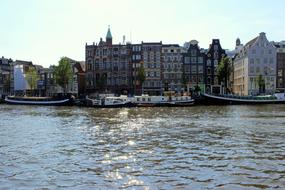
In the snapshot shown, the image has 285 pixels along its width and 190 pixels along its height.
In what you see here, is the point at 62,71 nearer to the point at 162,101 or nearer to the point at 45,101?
the point at 45,101

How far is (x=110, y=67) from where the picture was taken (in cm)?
14950

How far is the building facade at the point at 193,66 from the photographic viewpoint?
14475 centimetres

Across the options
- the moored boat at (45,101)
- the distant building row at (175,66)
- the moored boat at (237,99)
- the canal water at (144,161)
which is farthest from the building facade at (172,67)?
the canal water at (144,161)

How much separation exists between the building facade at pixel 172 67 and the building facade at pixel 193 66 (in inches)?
80.6

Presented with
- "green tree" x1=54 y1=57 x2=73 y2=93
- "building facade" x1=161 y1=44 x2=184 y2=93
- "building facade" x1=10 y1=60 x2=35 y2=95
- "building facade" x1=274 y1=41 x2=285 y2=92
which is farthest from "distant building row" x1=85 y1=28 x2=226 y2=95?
"building facade" x1=10 y1=60 x2=35 y2=95

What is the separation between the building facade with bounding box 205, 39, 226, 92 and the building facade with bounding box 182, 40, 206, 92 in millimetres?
1782

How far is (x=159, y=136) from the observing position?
124 ft

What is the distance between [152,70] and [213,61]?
70.0ft

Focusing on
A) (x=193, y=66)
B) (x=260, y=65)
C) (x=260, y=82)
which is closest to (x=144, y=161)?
(x=260, y=82)

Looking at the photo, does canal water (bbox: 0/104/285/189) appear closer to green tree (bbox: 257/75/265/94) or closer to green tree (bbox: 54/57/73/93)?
green tree (bbox: 257/75/265/94)

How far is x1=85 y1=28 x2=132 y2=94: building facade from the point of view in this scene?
147750 millimetres

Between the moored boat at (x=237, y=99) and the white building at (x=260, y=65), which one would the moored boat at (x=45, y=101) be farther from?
the white building at (x=260, y=65)

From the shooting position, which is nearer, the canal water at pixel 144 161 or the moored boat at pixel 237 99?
the canal water at pixel 144 161

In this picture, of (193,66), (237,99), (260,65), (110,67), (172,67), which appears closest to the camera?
(237,99)
